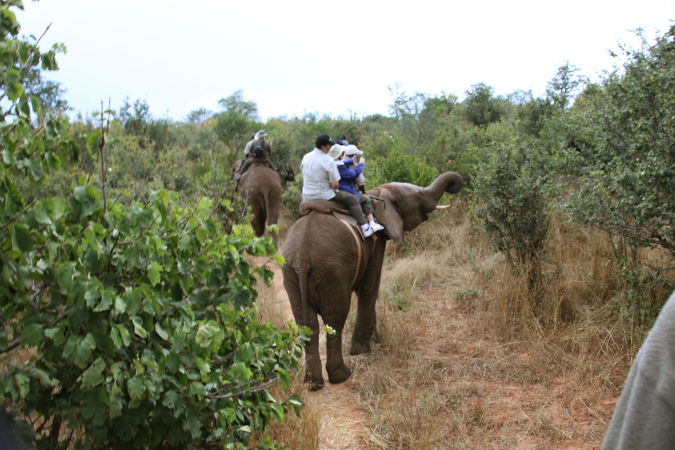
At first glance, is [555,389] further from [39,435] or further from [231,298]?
[39,435]

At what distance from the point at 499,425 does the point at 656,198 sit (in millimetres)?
2457

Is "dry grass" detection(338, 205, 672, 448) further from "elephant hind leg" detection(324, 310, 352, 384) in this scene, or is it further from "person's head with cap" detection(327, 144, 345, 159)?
"person's head with cap" detection(327, 144, 345, 159)

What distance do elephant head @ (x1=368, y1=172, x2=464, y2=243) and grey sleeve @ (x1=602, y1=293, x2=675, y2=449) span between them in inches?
224

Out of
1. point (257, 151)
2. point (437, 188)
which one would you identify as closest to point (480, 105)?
point (257, 151)

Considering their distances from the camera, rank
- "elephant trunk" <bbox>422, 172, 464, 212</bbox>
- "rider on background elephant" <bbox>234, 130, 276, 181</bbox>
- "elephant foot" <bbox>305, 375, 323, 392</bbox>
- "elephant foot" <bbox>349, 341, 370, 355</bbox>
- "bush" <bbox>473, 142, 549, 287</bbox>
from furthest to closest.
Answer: "rider on background elephant" <bbox>234, 130, 276, 181</bbox> → "elephant trunk" <bbox>422, 172, 464, 212</bbox> → "bush" <bbox>473, 142, 549, 287</bbox> → "elephant foot" <bbox>349, 341, 370, 355</bbox> → "elephant foot" <bbox>305, 375, 323, 392</bbox>

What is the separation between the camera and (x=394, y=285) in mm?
9164

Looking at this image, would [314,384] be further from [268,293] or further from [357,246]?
[268,293]

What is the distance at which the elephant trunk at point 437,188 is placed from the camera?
24.8 feet

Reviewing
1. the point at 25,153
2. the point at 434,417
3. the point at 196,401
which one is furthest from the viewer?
the point at 434,417

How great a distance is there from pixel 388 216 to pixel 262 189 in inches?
170

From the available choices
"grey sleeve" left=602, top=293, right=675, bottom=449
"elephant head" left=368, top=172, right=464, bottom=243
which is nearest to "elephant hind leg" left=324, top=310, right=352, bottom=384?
"elephant head" left=368, top=172, right=464, bottom=243

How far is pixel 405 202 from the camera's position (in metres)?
7.39

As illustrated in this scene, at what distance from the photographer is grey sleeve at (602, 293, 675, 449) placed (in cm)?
111

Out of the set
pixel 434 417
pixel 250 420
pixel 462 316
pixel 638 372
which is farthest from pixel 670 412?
pixel 462 316
